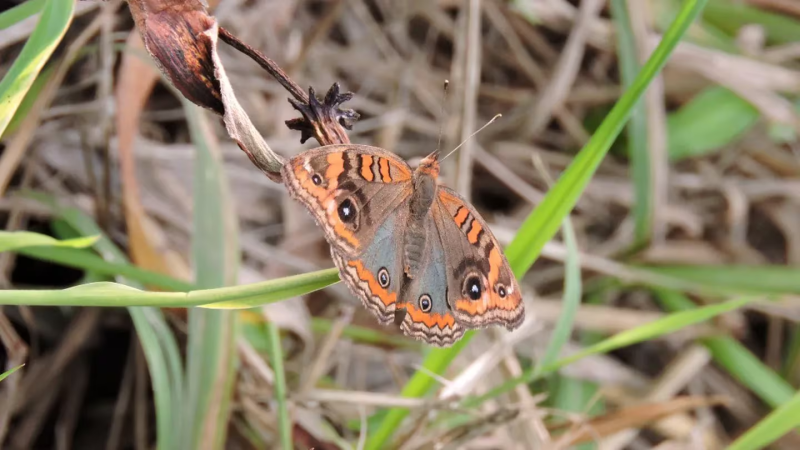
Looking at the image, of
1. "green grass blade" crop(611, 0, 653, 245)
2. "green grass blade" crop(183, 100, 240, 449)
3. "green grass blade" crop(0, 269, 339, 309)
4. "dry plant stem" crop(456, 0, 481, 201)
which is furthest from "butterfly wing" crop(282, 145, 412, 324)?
"green grass blade" crop(611, 0, 653, 245)

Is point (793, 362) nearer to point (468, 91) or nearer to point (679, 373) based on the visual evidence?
point (679, 373)

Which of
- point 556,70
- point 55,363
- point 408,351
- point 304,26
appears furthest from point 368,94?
point 55,363

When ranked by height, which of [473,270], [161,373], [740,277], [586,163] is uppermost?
[586,163]

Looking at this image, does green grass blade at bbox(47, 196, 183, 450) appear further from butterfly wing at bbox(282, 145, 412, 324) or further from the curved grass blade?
the curved grass blade

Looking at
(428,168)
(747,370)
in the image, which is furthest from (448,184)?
(747,370)

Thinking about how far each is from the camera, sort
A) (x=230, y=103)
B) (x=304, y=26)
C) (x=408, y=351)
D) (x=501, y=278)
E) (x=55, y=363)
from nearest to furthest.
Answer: (x=230, y=103)
(x=501, y=278)
(x=55, y=363)
(x=408, y=351)
(x=304, y=26)

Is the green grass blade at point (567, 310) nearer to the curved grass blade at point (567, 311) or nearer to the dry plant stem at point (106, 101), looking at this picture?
the curved grass blade at point (567, 311)

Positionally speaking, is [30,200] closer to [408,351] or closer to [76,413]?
[76,413]
